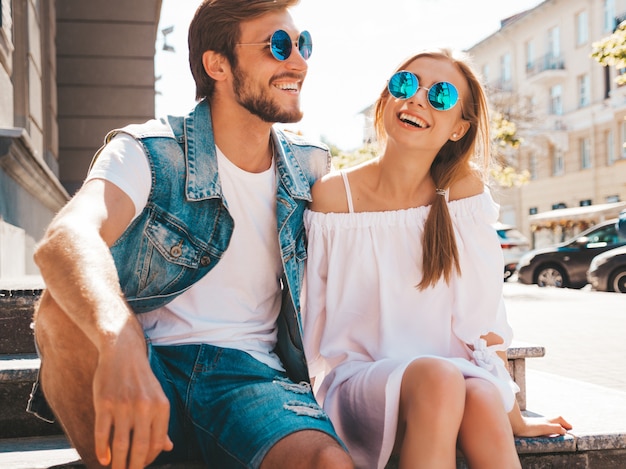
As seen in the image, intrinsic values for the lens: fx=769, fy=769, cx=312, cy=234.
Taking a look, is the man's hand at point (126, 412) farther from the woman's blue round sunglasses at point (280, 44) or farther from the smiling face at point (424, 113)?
the smiling face at point (424, 113)

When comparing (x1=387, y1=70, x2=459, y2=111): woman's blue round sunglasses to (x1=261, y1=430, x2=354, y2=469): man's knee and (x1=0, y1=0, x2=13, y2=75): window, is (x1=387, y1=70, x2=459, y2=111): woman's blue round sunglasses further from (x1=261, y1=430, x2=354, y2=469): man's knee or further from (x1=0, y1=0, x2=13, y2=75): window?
(x1=0, y1=0, x2=13, y2=75): window

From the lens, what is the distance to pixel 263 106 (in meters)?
2.75

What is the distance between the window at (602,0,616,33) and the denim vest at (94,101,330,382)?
3315 centimetres

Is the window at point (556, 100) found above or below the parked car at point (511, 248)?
above

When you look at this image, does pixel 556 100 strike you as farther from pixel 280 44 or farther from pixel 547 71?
pixel 280 44

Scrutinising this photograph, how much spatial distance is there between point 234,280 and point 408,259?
697mm

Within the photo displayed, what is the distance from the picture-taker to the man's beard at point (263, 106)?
108 inches

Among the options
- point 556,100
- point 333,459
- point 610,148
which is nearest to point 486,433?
point 333,459

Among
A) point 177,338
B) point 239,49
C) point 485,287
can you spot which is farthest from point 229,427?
point 239,49

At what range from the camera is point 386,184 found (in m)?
3.08

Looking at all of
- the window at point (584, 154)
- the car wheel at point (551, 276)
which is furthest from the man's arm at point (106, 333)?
the window at point (584, 154)

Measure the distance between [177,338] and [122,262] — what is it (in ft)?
1.02

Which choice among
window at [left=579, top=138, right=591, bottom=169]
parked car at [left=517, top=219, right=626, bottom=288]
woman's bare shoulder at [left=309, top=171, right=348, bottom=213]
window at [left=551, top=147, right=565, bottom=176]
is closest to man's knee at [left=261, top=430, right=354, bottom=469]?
woman's bare shoulder at [left=309, top=171, right=348, bottom=213]

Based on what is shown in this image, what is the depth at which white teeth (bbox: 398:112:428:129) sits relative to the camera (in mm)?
2977
